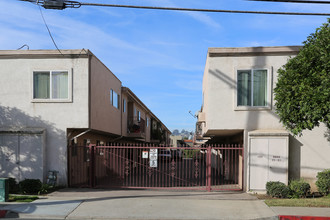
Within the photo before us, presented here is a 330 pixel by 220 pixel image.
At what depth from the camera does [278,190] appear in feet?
36.1

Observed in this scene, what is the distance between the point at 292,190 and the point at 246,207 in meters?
2.54

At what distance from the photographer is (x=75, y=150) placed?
1434 centimetres

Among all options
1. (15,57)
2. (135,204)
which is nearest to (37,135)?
(15,57)

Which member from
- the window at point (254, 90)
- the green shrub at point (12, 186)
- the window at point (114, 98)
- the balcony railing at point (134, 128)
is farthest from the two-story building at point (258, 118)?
the balcony railing at point (134, 128)

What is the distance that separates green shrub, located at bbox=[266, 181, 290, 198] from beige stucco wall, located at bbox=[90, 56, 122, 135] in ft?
25.1

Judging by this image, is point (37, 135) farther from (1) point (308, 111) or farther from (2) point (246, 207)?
(1) point (308, 111)

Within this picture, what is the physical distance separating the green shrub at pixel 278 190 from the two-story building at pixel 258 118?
0.61 m

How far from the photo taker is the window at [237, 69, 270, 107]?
12.4 m

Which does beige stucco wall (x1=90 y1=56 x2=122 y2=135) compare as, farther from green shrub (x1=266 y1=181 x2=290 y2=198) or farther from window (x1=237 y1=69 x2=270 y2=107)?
green shrub (x1=266 y1=181 x2=290 y2=198)

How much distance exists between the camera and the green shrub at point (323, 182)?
11.0 m

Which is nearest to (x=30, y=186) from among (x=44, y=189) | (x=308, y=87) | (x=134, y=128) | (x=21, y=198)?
(x=44, y=189)

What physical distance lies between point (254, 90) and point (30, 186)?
30.6 feet

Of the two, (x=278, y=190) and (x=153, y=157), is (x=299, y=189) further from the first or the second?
(x=153, y=157)

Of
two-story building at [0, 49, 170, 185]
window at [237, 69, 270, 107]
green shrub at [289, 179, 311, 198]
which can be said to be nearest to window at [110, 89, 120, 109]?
two-story building at [0, 49, 170, 185]
